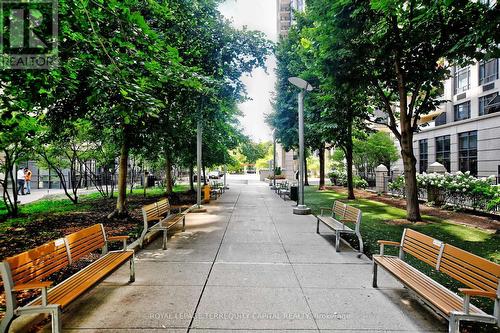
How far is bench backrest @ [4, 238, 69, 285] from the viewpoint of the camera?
317 centimetres

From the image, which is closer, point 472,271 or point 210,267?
point 472,271

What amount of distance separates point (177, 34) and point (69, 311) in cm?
821

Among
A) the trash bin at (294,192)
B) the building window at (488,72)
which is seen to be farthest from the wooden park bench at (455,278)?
the building window at (488,72)

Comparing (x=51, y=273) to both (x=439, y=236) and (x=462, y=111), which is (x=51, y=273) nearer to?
(x=439, y=236)

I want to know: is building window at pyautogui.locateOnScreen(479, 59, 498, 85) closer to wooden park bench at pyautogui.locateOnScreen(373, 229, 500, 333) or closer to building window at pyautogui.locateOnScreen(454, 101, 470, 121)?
building window at pyautogui.locateOnScreen(454, 101, 470, 121)

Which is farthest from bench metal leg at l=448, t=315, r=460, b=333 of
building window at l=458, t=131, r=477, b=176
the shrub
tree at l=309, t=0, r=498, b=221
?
building window at l=458, t=131, r=477, b=176

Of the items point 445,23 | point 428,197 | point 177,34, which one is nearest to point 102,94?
point 177,34

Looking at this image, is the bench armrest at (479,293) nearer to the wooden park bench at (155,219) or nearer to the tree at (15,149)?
the wooden park bench at (155,219)

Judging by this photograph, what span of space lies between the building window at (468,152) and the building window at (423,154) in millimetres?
4808

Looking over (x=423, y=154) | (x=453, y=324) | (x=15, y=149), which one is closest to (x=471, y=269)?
(x=453, y=324)

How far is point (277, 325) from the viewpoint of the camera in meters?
3.68

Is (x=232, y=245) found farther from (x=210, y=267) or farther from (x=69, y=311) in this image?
(x=69, y=311)

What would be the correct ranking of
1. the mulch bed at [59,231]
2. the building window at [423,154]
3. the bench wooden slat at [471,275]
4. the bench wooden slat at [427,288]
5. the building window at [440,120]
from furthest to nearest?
the building window at [423,154] → the building window at [440,120] → the mulch bed at [59,231] → the bench wooden slat at [427,288] → the bench wooden slat at [471,275]

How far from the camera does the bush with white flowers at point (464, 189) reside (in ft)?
39.6
